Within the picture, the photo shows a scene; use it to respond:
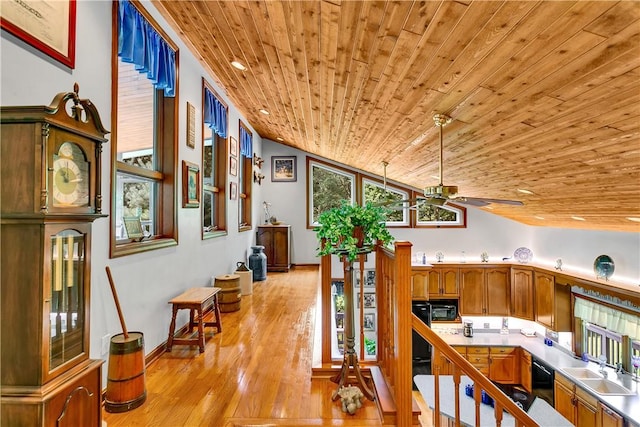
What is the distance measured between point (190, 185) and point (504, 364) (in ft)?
23.5

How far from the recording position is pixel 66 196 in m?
1.44

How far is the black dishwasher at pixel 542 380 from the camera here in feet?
19.7

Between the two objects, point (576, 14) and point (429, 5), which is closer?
point (576, 14)

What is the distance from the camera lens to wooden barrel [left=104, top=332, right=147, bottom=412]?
7.06 feet

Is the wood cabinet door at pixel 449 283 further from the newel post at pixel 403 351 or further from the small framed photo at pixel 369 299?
the newel post at pixel 403 351

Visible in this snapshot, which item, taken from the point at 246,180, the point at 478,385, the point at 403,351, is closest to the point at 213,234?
the point at 246,180

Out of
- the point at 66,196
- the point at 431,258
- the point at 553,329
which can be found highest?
the point at 66,196

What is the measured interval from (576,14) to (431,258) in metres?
7.24

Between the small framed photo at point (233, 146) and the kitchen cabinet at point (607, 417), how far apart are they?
6.54 m

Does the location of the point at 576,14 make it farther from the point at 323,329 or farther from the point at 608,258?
the point at 608,258

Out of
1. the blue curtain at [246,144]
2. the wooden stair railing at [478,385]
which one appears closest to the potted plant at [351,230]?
the wooden stair railing at [478,385]

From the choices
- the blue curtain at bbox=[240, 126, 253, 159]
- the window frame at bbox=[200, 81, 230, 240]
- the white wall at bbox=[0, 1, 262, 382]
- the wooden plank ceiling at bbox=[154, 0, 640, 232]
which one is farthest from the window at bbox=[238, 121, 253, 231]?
the white wall at bbox=[0, 1, 262, 382]

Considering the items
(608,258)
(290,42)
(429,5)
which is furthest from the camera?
(608,258)

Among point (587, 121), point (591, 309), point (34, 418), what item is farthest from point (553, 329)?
point (34, 418)
